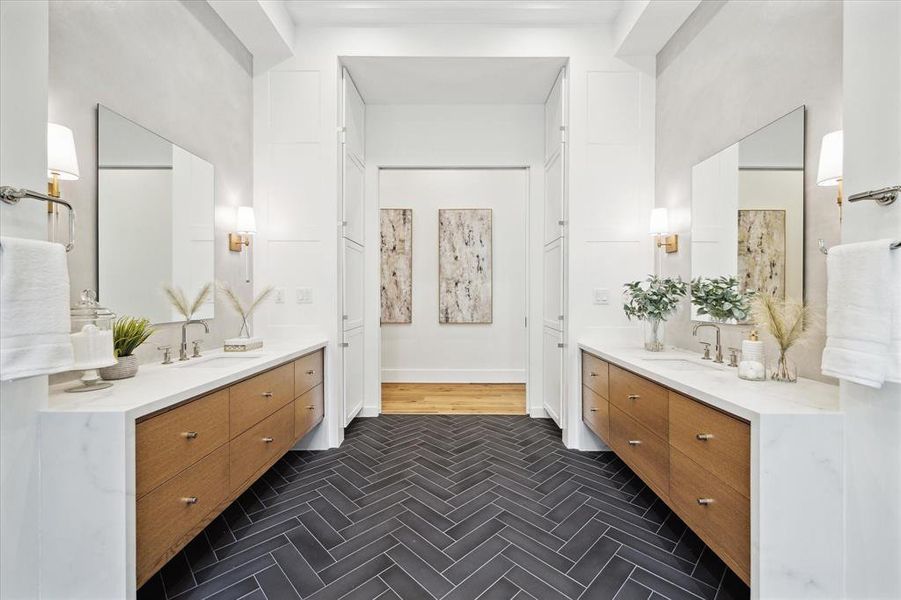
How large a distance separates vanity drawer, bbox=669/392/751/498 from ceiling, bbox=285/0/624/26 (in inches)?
108

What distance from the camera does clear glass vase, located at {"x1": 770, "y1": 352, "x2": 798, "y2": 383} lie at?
169cm

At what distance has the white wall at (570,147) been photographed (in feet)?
10.00

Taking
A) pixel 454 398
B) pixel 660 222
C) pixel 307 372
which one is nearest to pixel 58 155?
pixel 307 372

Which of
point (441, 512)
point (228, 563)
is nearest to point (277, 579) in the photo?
point (228, 563)

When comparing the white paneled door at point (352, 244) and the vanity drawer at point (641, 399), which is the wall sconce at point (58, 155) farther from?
the vanity drawer at point (641, 399)

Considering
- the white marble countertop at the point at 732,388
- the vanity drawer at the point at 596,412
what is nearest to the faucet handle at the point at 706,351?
the white marble countertop at the point at 732,388

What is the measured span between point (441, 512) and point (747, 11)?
122 inches

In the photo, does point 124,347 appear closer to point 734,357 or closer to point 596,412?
point 596,412

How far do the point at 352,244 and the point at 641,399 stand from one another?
8.02ft

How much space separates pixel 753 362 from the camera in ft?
5.70

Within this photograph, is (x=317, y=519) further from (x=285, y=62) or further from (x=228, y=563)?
(x=285, y=62)

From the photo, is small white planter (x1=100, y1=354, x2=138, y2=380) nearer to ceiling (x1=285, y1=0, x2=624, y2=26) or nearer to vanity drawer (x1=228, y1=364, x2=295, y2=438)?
vanity drawer (x1=228, y1=364, x2=295, y2=438)

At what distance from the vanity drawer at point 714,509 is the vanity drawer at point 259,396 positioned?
196cm

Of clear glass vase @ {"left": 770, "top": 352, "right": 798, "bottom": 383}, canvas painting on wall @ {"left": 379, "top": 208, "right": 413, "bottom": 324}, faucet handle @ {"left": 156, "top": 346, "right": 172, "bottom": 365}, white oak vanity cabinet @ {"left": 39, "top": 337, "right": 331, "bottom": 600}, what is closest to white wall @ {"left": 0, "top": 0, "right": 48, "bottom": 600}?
white oak vanity cabinet @ {"left": 39, "top": 337, "right": 331, "bottom": 600}
